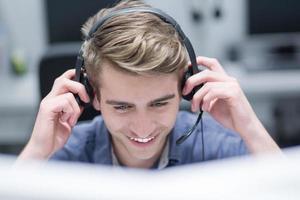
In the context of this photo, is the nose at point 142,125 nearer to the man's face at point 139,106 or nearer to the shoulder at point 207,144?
the man's face at point 139,106

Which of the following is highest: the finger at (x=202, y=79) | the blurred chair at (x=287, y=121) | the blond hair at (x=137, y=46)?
the blond hair at (x=137, y=46)

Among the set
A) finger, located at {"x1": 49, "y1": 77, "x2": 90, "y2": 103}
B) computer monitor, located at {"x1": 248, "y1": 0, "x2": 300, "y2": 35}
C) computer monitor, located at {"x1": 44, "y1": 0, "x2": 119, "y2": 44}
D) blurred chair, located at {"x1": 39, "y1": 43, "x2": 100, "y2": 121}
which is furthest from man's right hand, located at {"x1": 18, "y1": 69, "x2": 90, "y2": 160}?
computer monitor, located at {"x1": 248, "y1": 0, "x2": 300, "y2": 35}

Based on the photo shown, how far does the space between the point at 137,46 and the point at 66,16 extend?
2.00 metres

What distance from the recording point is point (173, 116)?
44.6 inches

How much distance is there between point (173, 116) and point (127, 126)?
102 mm

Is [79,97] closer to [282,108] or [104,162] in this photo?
[104,162]

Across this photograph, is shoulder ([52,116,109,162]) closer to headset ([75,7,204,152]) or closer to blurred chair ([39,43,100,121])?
headset ([75,7,204,152])

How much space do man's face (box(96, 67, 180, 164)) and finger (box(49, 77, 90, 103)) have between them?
0.13 feet

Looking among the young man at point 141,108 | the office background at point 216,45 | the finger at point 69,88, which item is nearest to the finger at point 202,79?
the young man at point 141,108

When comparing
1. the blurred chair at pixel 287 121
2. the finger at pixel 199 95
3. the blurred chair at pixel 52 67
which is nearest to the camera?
the finger at pixel 199 95

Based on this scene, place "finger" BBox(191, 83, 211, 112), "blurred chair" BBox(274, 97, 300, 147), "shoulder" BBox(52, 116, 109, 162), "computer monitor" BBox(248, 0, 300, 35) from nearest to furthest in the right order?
"finger" BBox(191, 83, 211, 112) → "shoulder" BBox(52, 116, 109, 162) → "blurred chair" BBox(274, 97, 300, 147) → "computer monitor" BBox(248, 0, 300, 35)

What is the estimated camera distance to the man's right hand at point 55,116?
1.18m

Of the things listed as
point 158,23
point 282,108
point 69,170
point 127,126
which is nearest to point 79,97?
point 127,126

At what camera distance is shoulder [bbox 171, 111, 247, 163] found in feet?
4.11
